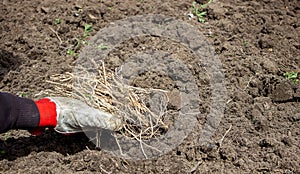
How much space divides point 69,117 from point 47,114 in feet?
0.35

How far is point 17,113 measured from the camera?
192 centimetres

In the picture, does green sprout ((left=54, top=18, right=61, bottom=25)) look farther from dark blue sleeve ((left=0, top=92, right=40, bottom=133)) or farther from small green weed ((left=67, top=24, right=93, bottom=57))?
dark blue sleeve ((left=0, top=92, right=40, bottom=133))

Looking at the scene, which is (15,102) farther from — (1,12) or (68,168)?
(1,12)

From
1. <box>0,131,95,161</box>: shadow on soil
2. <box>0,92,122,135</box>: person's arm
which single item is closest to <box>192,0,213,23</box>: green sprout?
<box>0,92,122,135</box>: person's arm

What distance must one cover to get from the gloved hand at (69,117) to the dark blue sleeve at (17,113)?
0.04 meters

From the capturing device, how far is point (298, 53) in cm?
266

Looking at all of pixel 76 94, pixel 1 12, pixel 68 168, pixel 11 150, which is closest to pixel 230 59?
pixel 76 94

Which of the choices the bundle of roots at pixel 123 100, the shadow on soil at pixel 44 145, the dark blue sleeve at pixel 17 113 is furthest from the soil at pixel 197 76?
the dark blue sleeve at pixel 17 113

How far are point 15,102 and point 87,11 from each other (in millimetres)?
1133

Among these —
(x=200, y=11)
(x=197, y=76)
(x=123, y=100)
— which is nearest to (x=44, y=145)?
(x=123, y=100)

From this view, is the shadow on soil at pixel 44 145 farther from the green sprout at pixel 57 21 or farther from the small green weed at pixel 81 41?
the green sprout at pixel 57 21

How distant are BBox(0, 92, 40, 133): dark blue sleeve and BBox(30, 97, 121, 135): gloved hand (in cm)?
4

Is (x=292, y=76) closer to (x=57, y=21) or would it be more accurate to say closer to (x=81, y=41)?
(x=81, y=41)

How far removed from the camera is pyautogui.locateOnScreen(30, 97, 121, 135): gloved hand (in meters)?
2.01
